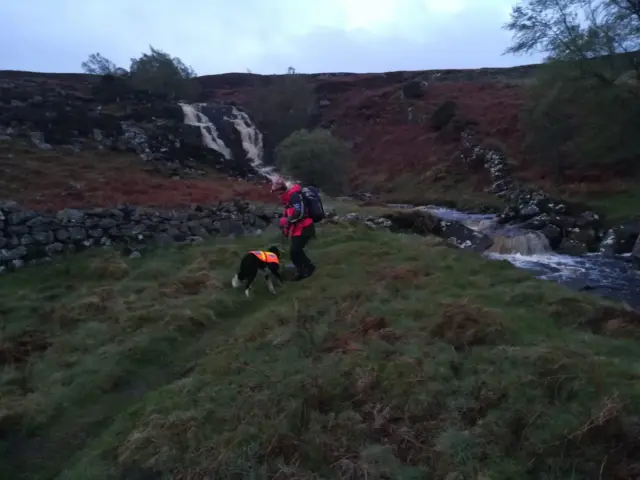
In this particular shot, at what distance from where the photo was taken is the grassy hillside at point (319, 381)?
462 cm

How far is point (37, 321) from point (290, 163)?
2292 cm

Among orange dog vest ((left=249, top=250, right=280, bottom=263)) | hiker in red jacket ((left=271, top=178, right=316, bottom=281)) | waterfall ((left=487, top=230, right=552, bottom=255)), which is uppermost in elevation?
hiker in red jacket ((left=271, top=178, right=316, bottom=281))

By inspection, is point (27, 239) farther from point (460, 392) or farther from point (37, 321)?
point (460, 392)

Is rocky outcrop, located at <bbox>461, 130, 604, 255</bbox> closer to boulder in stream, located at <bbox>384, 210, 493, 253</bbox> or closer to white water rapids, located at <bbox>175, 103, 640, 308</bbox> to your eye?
white water rapids, located at <bbox>175, 103, 640, 308</bbox>

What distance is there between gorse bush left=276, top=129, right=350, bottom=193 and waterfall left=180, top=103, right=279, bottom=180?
735 cm

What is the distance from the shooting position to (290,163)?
3070 cm

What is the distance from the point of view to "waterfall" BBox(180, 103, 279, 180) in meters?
41.1

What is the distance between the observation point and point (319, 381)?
5828 mm

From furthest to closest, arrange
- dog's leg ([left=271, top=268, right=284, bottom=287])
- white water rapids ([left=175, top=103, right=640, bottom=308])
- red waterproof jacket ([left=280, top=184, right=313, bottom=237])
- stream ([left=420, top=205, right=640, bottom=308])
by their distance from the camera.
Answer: white water rapids ([left=175, top=103, right=640, bottom=308]), stream ([left=420, top=205, right=640, bottom=308]), dog's leg ([left=271, top=268, right=284, bottom=287]), red waterproof jacket ([left=280, top=184, right=313, bottom=237])

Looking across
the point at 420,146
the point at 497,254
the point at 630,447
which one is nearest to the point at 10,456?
the point at 630,447

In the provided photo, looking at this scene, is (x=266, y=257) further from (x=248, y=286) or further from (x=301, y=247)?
(x=301, y=247)

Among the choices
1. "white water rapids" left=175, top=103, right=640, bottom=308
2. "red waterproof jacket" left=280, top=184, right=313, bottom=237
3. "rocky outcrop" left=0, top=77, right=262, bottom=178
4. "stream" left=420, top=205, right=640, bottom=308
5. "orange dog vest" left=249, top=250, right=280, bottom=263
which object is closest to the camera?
"red waterproof jacket" left=280, top=184, right=313, bottom=237

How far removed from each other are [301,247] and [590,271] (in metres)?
8.63

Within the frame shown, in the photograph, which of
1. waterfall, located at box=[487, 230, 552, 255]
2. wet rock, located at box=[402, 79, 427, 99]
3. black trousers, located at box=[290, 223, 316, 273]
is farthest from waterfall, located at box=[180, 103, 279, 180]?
black trousers, located at box=[290, 223, 316, 273]
